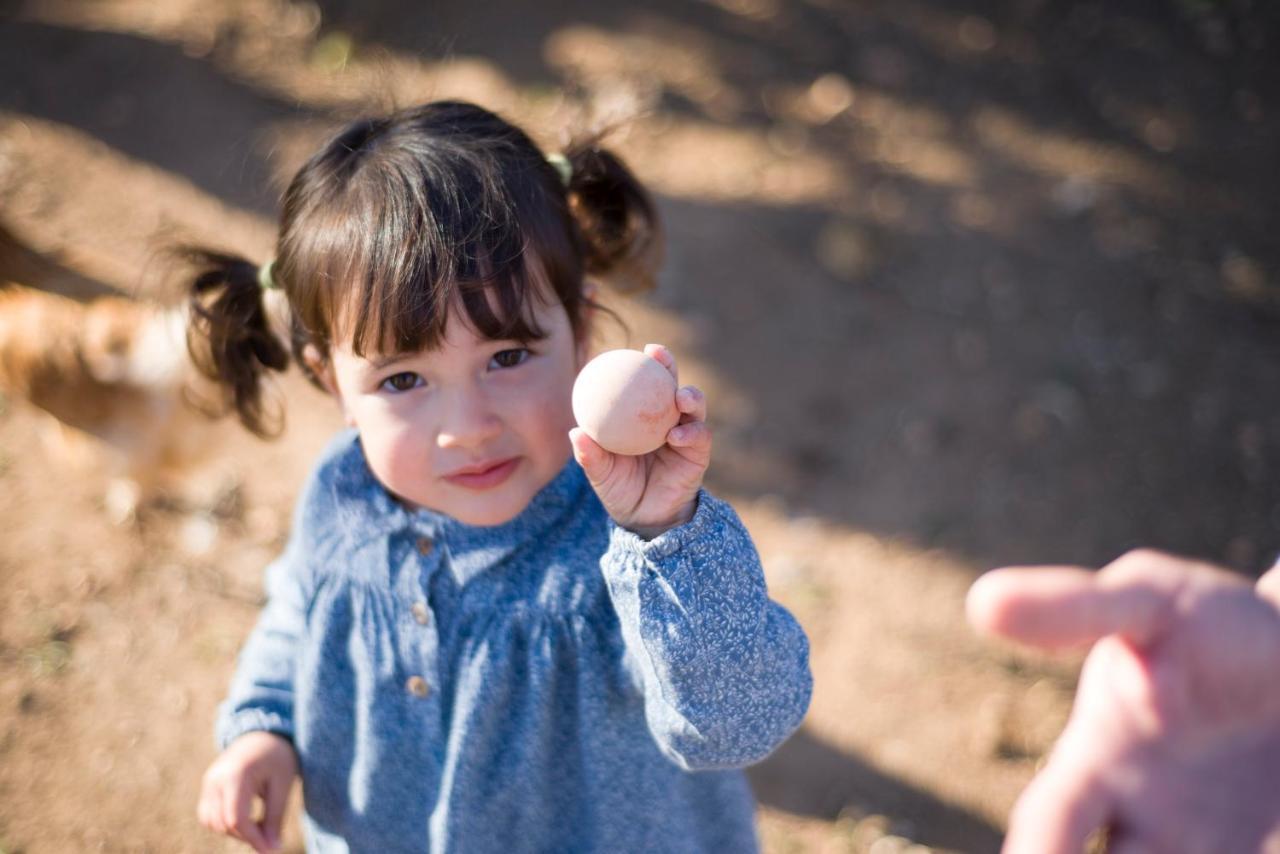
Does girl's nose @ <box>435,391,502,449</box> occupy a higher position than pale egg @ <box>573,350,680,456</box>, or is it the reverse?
pale egg @ <box>573,350,680,456</box>

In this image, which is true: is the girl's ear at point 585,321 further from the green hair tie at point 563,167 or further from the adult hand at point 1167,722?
the adult hand at point 1167,722

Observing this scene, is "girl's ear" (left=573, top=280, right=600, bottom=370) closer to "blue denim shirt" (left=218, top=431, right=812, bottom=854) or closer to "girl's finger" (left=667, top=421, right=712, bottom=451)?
"blue denim shirt" (left=218, top=431, right=812, bottom=854)

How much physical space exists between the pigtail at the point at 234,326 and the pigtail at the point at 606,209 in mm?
612

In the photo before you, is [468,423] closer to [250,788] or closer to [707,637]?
[707,637]

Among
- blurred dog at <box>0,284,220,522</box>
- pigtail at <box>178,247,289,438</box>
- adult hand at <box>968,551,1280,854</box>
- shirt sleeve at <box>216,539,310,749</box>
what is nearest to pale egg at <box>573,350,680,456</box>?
adult hand at <box>968,551,1280,854</box>

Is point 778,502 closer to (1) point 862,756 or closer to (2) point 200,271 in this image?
(1) point 862,756

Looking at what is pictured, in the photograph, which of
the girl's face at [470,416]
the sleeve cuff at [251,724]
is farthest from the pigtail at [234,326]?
the sleeve cuff at [251,724]

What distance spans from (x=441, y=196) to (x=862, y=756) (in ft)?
6.36

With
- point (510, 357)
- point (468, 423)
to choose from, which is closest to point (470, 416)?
point (468, 423)

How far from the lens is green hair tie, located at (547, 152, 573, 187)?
1.73 m

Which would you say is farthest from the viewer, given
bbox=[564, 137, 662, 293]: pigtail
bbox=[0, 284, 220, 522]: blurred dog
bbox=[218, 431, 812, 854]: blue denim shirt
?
bbox=[0, 284, 220, 522]: blurred dog

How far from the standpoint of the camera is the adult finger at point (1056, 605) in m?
0.89

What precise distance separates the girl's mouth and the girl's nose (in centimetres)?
5

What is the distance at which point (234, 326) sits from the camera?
72.0 inches
